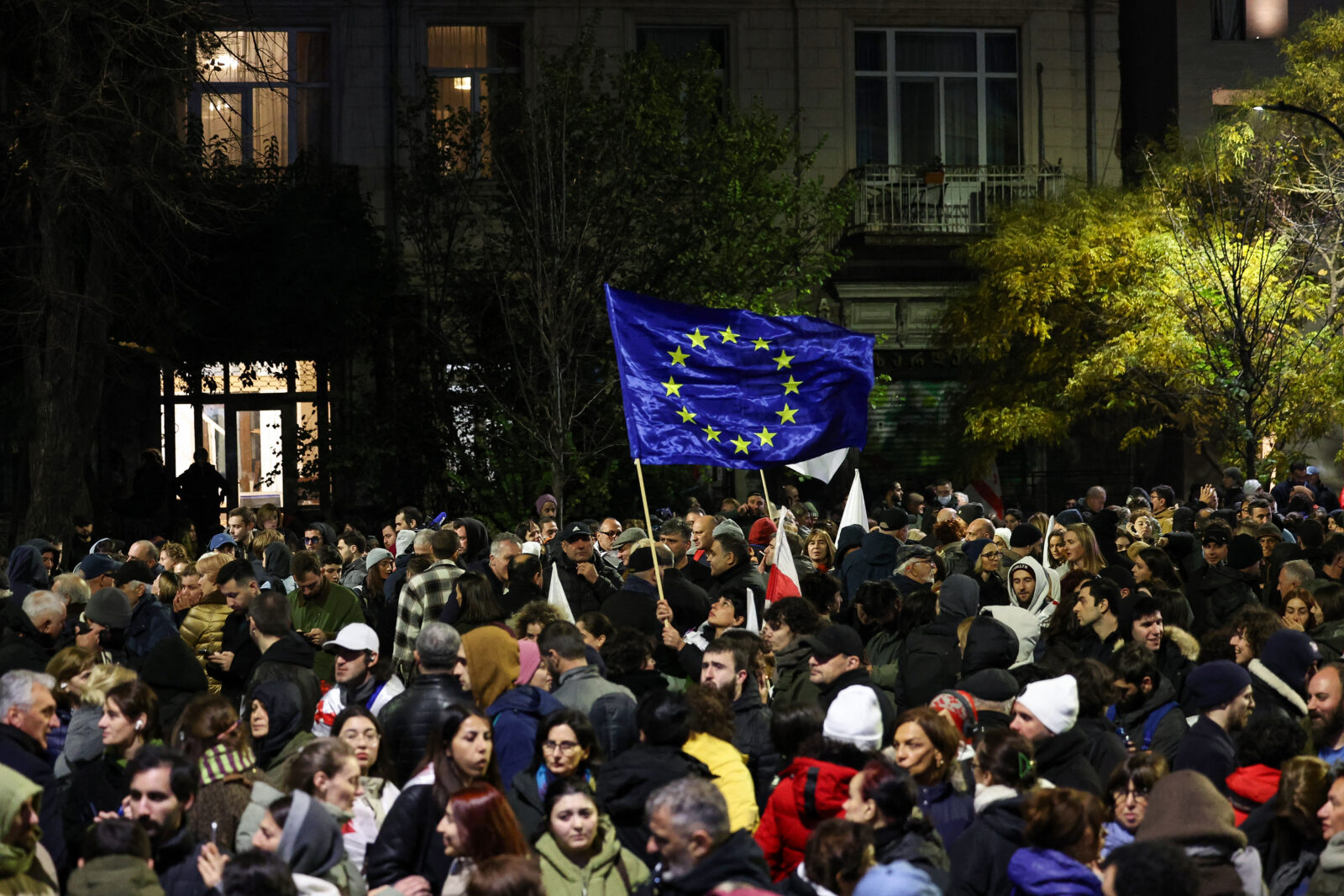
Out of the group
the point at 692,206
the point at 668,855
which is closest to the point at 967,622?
the point at 668,855

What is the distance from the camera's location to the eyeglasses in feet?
20.2

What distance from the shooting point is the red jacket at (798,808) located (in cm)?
621

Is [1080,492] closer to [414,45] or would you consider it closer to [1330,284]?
[1330,284]

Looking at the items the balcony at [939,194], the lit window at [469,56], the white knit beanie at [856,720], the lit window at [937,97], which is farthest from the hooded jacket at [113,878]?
the lit window at [937,97]

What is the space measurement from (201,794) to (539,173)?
1762 centimetres

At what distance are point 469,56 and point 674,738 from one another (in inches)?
969

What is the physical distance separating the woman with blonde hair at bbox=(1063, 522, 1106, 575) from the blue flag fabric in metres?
1.75

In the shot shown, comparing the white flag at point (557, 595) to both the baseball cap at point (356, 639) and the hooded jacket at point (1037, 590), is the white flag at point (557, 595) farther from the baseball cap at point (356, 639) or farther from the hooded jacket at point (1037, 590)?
the hooded jacket at point (1037, 590)

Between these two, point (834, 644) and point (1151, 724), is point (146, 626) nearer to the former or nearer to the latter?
point (834, 644)

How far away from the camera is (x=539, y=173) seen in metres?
23.2

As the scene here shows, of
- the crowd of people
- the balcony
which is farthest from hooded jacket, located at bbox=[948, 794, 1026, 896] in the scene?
the balcony

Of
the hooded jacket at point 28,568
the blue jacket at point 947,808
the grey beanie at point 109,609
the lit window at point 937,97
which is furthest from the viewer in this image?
the lit window at point 937,97

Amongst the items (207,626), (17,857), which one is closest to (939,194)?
(207,626)

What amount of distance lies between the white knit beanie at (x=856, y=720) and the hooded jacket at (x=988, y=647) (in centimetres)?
194
